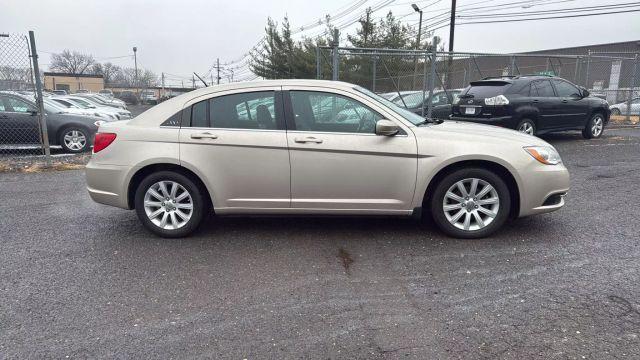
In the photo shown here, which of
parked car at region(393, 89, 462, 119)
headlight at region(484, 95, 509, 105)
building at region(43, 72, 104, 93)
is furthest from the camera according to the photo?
building at region(43, 72, 104, 93)

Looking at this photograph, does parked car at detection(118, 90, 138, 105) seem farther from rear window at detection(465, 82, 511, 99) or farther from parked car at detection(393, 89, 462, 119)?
rear window at detection(465, 82, 511, 99)

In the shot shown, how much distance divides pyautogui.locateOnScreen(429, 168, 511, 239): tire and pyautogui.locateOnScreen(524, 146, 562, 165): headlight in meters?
0.40

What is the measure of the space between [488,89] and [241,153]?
23.9ft

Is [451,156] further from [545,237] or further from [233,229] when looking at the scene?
[233,229]

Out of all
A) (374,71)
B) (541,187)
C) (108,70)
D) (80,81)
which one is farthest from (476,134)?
(108,70)

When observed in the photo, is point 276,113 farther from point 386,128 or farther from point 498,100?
point 498,100

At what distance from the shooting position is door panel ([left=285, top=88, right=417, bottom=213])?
14.4 feet

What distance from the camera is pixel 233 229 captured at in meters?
4.98

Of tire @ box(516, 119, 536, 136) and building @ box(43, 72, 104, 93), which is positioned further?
building @ box(43, 72, 104, 93)

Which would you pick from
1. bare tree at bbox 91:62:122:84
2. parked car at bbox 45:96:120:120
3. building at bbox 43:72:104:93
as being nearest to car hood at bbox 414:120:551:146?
parked car at bbox 45:96:120:120

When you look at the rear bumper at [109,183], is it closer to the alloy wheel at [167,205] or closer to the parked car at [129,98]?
the alloy wheel at [167,205]

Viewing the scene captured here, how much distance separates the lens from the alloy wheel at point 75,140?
10414mm

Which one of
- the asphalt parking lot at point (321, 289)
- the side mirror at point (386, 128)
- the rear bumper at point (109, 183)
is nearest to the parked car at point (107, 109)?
the asphalt parking lot at point (321, 289)

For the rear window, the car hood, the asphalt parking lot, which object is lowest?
the asphalt parking lot
